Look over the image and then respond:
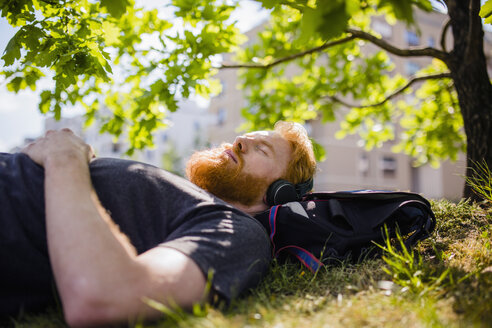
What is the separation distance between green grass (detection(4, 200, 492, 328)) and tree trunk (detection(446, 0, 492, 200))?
1332mm

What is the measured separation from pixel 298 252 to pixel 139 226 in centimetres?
95

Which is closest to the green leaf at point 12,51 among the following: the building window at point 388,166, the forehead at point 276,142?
the forehead at point 276,142

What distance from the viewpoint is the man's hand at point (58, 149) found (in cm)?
171

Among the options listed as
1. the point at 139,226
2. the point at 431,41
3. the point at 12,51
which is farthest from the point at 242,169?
the point at 431,41

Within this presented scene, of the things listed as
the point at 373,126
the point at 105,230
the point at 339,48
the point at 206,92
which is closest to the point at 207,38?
the point at 206,92

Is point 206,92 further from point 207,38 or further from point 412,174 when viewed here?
point 412,174

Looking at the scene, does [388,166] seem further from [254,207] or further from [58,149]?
[58,149]

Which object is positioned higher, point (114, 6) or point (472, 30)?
point (472, 30)

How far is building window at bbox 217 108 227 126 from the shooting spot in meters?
29.5

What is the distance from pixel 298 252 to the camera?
7.29ft

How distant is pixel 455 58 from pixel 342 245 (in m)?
2.52

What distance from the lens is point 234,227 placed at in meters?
1.76

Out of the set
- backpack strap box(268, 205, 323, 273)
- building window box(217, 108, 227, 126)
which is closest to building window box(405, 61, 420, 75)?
building window box(217, 108, 227, 126)

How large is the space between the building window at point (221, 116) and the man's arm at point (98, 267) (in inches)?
1110
